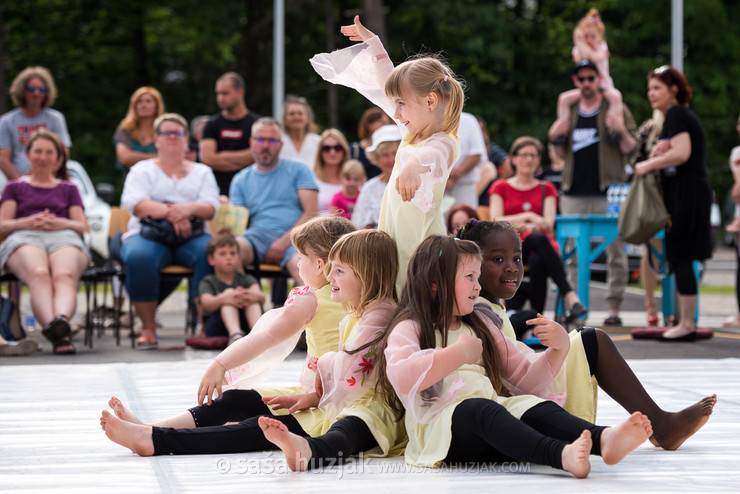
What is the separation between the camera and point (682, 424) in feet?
11.9

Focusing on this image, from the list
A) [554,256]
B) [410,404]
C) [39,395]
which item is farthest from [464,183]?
[410,404]

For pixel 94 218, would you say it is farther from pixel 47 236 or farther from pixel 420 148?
pixel 420 148

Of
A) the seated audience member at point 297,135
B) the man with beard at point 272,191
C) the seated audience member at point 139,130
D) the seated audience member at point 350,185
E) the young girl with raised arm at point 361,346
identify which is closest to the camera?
the young girl with raised arm at point 361,346

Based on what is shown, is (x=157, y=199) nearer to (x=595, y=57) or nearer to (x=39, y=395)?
(x=39, y=395)

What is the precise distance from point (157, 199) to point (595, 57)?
413 cm

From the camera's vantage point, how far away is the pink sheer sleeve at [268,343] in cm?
387

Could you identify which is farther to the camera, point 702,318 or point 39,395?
point 702,318

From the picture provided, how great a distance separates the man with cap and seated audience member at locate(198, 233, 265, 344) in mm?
2973

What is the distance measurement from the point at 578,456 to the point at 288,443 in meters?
0.86

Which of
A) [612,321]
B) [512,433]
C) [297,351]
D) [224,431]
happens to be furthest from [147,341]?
[512,433]

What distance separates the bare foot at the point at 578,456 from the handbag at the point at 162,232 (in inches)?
203

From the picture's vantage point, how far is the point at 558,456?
3141mm

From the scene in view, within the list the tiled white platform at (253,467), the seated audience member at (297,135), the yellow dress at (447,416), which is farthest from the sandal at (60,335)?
the yellow dress at (447,416)

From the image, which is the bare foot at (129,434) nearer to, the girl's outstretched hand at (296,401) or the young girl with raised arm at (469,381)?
the girl's outstretched hand at (296,401)
